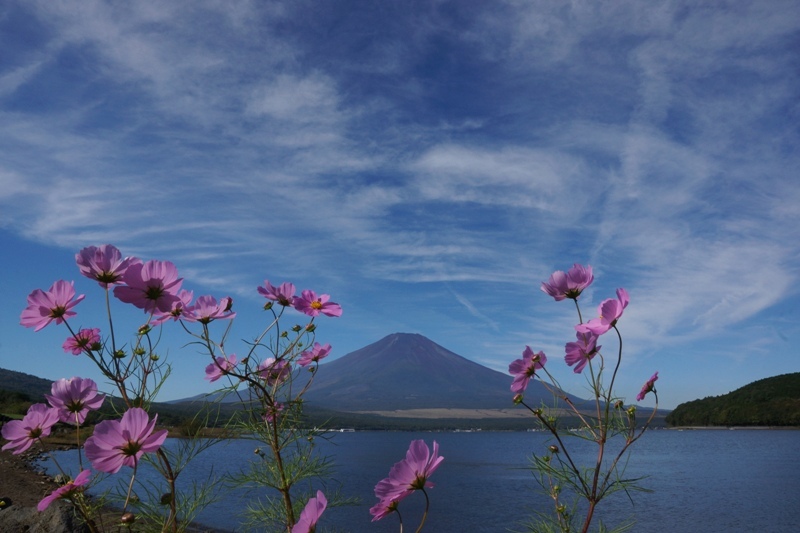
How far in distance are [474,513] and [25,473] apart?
19.9m

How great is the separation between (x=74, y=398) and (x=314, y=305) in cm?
86

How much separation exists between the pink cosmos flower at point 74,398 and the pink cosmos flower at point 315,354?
0.89m

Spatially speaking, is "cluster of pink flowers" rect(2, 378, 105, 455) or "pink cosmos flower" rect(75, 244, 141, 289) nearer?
"pink cosmos flower" rect(75, 244, 141, 289)

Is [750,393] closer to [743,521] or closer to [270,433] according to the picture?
[743,521]

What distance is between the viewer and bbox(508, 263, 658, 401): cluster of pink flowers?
1661 mm

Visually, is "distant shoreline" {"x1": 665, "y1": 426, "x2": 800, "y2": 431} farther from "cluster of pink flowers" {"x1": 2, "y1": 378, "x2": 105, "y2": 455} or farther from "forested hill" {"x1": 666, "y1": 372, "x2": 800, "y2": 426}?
"cluster of pink flowers" {"x1": 2, "y1": 378, "x2": 105, "y2": 455}

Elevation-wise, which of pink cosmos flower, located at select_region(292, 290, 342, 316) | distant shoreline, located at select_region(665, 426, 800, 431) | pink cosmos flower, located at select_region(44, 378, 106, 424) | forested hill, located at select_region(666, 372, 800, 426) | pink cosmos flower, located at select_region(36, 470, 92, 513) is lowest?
pink cosmos flower, located at select_region(36, 470, 92, 513)

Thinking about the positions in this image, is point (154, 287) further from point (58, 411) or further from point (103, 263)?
point (58, 411)

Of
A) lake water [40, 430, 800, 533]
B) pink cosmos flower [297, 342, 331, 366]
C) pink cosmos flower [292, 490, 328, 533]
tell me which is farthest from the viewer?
lake water [40, 430, 800, 533]

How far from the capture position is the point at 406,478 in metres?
1.31

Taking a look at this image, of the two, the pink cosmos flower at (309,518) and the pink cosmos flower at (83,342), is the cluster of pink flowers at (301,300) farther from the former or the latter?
the pink cosmos flower at (309,518)

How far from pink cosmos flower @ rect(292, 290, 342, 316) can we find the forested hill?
399ft

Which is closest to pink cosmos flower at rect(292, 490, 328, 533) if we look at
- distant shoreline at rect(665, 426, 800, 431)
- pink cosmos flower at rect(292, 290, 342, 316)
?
pink cosmos flower at rect(292, 290, 342, 316)

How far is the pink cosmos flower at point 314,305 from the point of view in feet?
7.34
